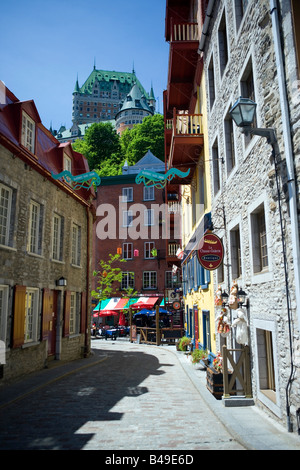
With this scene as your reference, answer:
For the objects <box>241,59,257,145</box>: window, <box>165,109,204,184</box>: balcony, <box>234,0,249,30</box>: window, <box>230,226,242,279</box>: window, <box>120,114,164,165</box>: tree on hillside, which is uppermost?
<box>120,114,164,165</box>: tree on hillside

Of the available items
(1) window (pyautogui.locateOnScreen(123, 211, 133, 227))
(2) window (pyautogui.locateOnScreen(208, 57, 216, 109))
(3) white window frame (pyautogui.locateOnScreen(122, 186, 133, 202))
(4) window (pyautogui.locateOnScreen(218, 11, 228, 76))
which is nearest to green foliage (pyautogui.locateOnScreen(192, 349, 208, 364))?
(2) window (pyautogui.locateOnScreen(208, 57, 216, 109))

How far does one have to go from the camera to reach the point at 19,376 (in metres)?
11.2

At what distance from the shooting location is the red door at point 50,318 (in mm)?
13281

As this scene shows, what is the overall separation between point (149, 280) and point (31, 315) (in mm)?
22971

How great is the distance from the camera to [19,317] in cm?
1113

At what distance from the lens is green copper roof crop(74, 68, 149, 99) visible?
141 metres

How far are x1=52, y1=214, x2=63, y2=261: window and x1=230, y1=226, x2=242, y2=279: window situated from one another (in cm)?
782

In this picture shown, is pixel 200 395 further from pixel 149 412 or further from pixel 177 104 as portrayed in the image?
pixel 177 104

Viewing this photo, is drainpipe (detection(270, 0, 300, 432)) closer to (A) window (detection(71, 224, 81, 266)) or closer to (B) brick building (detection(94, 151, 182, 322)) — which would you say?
(A) window (detection(71, 224, 81, 266))

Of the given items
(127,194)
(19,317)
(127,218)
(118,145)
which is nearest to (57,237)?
(19,317)

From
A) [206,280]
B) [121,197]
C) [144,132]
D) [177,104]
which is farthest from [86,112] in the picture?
[206,280]

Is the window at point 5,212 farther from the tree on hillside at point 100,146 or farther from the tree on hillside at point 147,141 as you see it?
the tree on hillside at point 100,146

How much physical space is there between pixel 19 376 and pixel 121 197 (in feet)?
89.7

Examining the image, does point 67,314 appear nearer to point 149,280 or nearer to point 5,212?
point 5,212
